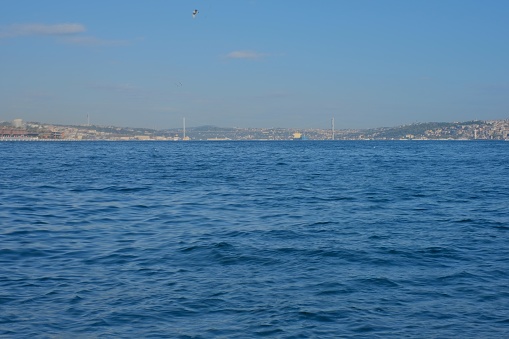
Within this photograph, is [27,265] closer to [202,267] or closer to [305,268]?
[202,267]

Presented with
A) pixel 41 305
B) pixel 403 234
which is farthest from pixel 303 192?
pixel 41 305

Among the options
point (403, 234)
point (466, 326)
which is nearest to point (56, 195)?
point (403, 234)

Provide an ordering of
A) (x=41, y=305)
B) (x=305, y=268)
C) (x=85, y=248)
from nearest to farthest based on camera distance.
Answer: (x=41, y=305) → (x=305, y=268) → (x=85, y=248)

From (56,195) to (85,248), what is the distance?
13.3 m

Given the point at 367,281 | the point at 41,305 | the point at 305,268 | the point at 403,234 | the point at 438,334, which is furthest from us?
the point at 403,234

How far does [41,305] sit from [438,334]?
5913mm

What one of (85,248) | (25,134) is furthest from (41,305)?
(25,134)

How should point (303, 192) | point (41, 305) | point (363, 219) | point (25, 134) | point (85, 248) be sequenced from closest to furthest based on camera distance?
point (41, 305) < point (85, 248) < point (363, 219) < point (303, 192) < point (25, 134)

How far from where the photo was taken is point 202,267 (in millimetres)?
12945

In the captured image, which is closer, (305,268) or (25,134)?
(305,268)

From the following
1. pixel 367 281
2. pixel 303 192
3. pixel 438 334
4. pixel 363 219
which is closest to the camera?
pixel 438 334

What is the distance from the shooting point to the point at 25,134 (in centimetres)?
19588

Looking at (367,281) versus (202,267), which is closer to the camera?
(367,281)

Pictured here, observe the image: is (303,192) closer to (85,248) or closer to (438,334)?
(85,248)
